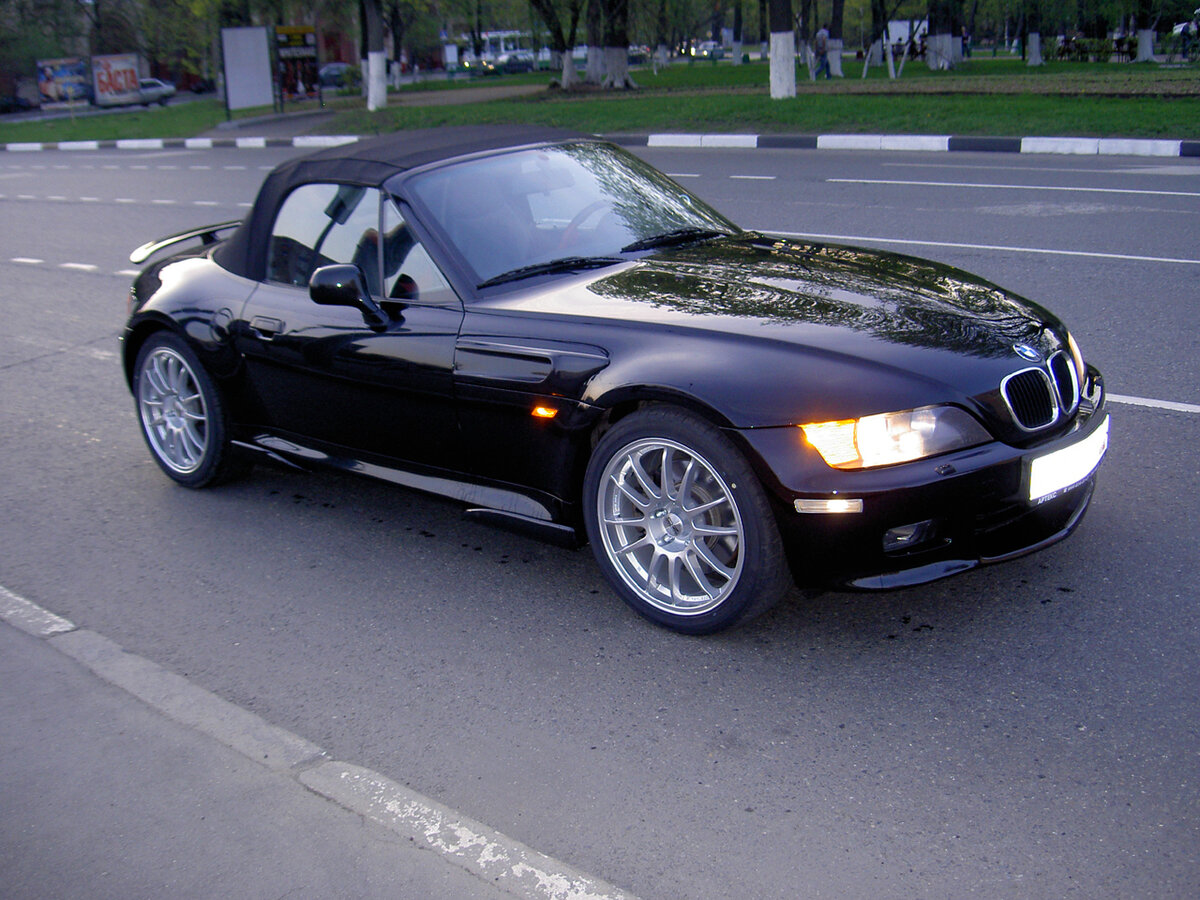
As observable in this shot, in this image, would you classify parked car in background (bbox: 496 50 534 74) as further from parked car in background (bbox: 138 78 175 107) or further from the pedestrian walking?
the pedestrian walking

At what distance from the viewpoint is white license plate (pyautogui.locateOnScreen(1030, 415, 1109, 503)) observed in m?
3.30

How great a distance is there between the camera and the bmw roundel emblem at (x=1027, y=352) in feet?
11.2

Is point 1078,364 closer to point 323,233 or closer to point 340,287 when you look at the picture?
point 340,287

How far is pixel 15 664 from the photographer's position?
3.69 m

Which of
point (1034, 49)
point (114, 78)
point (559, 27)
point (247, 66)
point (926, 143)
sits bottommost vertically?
point (926, 143)

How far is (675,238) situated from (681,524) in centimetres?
145

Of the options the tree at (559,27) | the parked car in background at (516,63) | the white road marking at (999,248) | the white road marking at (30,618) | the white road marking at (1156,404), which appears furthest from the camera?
the parked car in background at (516,63)

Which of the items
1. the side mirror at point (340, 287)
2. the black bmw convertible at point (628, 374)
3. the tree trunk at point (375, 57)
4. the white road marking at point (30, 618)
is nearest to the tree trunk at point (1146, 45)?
the tree trunk at point (375, 57)

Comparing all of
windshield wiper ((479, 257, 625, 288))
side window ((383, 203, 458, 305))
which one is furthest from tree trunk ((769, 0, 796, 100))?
side window ((383, 203, 458, 305))

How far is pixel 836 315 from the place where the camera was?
355 centimetres

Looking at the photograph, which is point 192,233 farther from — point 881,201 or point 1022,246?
point 881,201

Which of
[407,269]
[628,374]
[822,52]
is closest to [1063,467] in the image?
[628,374]

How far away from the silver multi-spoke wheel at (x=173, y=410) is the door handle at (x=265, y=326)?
0.51m

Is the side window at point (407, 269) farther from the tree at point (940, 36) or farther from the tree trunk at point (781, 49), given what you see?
the tree at point (940, 36)
